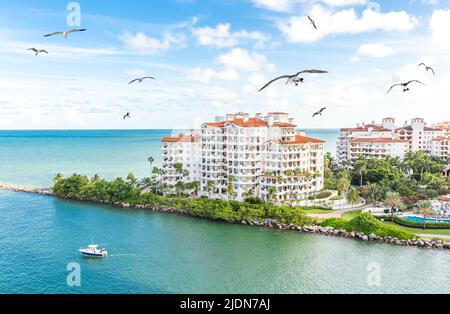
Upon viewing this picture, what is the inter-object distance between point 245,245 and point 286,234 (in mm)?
2670

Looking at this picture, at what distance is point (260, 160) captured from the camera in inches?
1089

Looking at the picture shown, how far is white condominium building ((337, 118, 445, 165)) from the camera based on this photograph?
126 ft

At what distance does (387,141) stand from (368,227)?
2065cm

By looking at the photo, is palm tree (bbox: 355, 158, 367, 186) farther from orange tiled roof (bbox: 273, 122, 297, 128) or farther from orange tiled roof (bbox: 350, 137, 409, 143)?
orange tiled roof (bbox: 350, 137, 409, 143)

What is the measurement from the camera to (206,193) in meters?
28.9

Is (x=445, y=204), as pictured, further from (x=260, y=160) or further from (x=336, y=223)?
(x=260, y=160)

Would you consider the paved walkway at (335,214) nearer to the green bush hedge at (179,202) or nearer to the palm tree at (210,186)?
the green bush hedge at (179,202)

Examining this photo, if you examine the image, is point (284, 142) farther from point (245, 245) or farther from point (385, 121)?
point (385, 121)

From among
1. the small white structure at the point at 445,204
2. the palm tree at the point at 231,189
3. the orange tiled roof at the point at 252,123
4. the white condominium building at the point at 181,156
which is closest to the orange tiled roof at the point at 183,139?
the white condominium building at the point at 181,156

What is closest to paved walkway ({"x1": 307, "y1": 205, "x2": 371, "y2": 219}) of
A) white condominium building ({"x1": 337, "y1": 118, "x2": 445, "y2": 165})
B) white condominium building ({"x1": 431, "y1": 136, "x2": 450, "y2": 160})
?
white condominium building ({"x1": 337, "y1": 118, "x2": 445, "y2": 165})

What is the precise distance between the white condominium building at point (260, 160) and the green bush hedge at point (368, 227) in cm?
493

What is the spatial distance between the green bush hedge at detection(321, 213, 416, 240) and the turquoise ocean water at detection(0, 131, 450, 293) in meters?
1.12

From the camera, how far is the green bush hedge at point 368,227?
19047 millimetres
